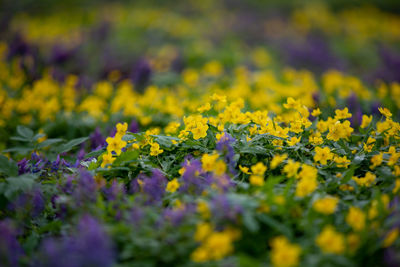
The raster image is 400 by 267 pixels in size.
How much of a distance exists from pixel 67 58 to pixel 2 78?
3.77ft

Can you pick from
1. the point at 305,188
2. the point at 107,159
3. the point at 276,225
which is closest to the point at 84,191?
the point at 107,159

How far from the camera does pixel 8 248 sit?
1350 mm

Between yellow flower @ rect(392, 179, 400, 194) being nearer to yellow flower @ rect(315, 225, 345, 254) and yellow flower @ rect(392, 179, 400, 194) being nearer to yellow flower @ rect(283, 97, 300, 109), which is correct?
yellow flower @ rect(315, 225, 345, 254)

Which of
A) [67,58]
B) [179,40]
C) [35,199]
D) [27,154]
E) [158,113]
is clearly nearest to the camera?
[35,199]

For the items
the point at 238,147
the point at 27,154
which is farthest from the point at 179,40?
the point at 238,147

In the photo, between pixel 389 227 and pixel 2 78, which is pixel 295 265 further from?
→ pixel 2 78

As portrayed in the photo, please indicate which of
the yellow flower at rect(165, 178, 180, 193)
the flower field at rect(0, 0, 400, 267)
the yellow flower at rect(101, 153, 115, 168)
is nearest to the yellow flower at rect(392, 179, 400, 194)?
the flower field at rect(0, 0, 400, 267)

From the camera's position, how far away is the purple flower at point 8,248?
134cm

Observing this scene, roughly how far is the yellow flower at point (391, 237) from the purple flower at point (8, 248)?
156cm

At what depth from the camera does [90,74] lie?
5.34 meters

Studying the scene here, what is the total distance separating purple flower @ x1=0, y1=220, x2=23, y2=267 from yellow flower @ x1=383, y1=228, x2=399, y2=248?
5.11 feet

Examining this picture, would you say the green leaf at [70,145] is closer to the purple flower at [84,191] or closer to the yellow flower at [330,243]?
the purple flower at [84,191]

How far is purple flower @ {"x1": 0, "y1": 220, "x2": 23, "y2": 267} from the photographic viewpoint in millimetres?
1341

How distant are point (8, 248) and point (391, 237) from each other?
159 cm
